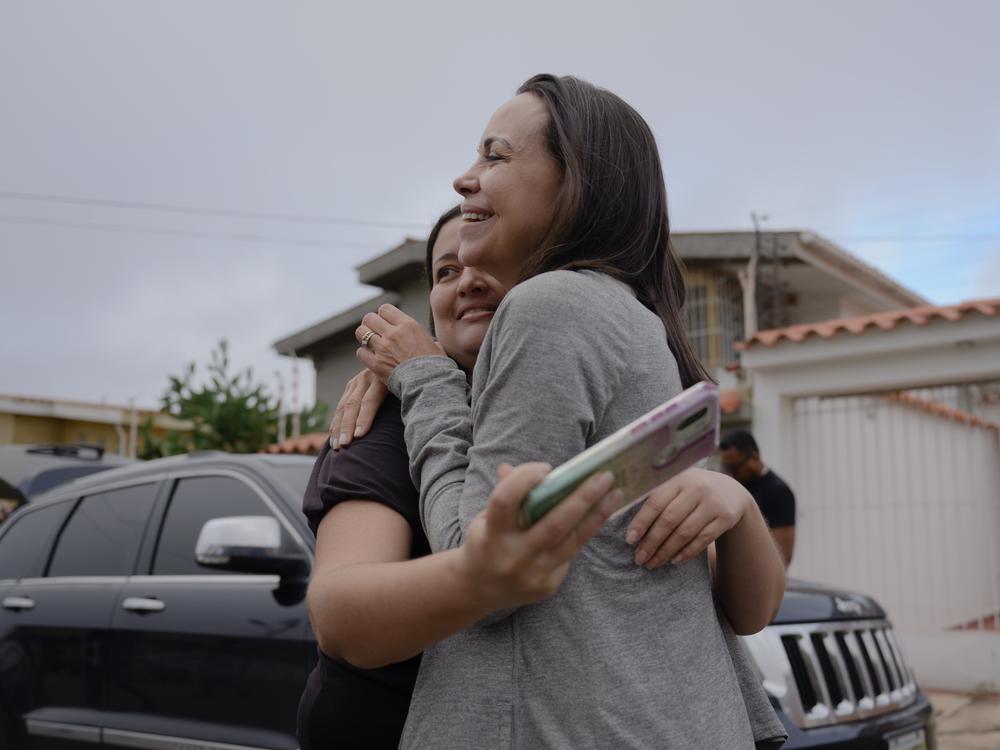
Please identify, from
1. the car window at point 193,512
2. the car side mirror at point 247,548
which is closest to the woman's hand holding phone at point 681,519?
the car side mirror at point 247,548

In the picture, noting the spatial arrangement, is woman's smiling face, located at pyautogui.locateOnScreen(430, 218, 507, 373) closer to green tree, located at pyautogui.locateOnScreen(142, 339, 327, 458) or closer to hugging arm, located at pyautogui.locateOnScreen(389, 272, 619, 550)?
hugging arm, located at pyautogui.locateOnScreen(389, 272, 619, 550)

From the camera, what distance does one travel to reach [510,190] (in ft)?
4.44

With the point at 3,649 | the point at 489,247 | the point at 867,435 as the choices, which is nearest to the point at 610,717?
the point at 489,247

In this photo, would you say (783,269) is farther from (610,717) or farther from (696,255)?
(610,717)

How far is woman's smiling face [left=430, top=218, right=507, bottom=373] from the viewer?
1.54 m

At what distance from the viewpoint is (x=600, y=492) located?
90 cm

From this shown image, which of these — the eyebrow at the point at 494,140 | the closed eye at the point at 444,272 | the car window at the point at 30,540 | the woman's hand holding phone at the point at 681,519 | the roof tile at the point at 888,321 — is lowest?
the car window at the point at 30,540

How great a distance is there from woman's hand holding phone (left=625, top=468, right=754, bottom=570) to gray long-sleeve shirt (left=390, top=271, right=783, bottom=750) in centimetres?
3

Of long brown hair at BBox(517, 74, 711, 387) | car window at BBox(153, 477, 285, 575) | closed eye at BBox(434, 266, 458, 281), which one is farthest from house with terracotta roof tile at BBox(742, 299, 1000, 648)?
long brown hair at BBox(517, 74, 711, 387)

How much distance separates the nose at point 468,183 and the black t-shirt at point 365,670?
351 mm

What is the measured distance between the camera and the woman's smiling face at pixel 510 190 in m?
1.35

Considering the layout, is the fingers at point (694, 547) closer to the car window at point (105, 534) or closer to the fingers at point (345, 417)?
the fingers at point (345, 417)

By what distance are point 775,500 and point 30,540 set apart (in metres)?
4.27

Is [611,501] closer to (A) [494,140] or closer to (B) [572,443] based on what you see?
(B) [572,443]
